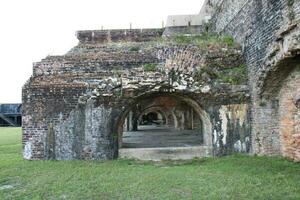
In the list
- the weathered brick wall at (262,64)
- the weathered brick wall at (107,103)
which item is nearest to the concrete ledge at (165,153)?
the weathered brick wall at (107,103)

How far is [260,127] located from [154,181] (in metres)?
3.61

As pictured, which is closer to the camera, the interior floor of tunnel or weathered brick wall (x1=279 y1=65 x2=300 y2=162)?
weathered brick wall (x1=279 y1=65 x2=300 y2=162)

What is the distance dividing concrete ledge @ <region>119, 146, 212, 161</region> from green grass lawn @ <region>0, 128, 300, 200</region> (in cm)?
57

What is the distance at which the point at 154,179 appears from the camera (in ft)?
22.9

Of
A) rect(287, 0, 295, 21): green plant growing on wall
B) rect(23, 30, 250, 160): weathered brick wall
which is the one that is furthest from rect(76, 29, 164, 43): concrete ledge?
rect(287, 0, 295, 21): green plant growing on wall

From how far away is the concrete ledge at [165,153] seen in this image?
9.87 meters

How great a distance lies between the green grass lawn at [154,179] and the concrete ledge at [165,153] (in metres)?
0.57

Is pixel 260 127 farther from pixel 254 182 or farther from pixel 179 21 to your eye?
pixel 179 21

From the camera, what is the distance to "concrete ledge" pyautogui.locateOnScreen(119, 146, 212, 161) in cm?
987

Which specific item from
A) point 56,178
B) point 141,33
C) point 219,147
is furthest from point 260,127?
point 141,33

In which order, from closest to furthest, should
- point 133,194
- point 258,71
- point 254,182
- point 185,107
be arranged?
point 133,194 < point 254,182 < point 258,71 < point 185,107

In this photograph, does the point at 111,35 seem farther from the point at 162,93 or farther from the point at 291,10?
the point at 291,10

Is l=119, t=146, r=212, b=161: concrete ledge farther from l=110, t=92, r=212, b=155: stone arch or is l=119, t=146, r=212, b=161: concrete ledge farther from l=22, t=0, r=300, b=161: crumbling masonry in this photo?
l=110, t=92, r=212, b=155: stone arch

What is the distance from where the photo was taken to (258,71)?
8789 millimetres
